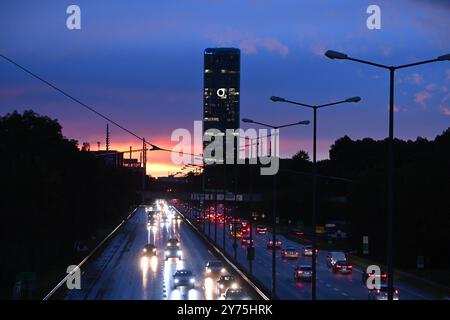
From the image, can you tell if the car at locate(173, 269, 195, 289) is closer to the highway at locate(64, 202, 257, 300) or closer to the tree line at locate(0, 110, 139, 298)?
the highway at locate(64, 202, 257, 300)

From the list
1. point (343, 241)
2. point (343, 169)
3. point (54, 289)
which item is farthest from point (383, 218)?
point (343, 169)

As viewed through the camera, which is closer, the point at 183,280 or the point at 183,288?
the point at 183,288

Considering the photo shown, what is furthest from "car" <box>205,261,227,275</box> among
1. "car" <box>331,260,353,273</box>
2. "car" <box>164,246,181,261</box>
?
"car" <box>164,246,181,261</box>

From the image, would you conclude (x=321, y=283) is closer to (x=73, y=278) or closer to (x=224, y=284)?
(x=224, y=284)

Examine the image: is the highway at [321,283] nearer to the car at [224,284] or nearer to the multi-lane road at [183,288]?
the multi-lane road at [183,288]

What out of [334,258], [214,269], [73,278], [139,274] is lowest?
[139,274]

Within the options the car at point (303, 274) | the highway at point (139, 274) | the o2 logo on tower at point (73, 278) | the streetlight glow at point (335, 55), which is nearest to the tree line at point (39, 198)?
the o2 logo on tower at point (73, 278)

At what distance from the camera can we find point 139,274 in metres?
60.4

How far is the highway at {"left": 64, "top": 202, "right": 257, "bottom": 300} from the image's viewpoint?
44.7 metres

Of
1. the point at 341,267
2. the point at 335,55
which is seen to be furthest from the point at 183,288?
the point at 335,55

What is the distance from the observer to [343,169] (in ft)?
504

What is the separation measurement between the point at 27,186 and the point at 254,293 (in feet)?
96.0

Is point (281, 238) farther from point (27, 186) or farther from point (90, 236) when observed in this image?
point (27, 186)

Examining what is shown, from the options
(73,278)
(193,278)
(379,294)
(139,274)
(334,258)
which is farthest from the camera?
(334,258)
